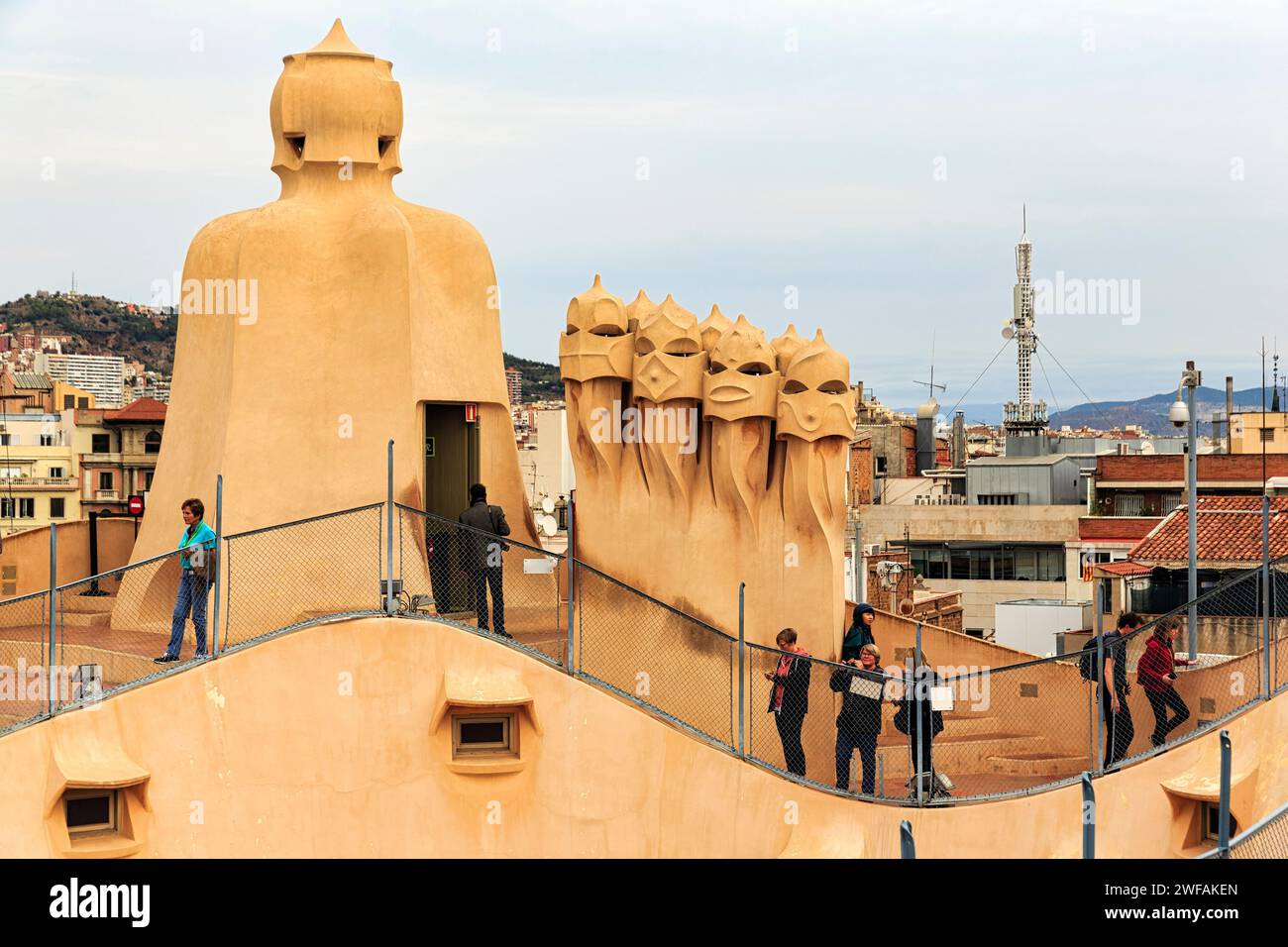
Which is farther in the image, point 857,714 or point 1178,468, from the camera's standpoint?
point 1178,468

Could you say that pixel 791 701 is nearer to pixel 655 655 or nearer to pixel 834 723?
Result: pixel 834 723

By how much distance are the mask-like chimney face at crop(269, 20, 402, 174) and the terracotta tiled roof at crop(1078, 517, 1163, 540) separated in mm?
34767

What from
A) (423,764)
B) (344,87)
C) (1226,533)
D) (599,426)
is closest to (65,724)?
(423,764)

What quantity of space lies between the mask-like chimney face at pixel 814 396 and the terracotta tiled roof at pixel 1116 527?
32.6 m

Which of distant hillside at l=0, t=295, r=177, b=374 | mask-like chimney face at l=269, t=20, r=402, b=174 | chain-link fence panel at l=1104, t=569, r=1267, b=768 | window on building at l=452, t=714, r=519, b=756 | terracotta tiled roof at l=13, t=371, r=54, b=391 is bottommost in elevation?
window on building at l=452, t=714, r=519, b=756

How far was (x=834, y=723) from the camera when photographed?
21438 mm

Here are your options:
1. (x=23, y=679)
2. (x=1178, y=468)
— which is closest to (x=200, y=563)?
(x=23, y=679)

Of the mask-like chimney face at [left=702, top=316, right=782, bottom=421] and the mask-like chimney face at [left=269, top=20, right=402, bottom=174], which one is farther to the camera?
the mask-like chimney face at [left=269, top=20, right=402, bottom=174]

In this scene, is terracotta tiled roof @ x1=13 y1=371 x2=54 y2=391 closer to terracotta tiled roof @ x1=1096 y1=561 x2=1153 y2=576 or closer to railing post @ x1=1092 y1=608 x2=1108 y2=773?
Answer: terracotta tiled roof @ x1=1096 y1=561 x2=1153 y2=576

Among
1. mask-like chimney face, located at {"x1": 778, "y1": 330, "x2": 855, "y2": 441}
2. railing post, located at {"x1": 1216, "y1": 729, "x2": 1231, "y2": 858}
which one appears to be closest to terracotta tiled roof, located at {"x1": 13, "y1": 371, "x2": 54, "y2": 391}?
mask-like chimney face, located at {"x1": 778, "y1": 330, "x2": 855, "y2": 441}

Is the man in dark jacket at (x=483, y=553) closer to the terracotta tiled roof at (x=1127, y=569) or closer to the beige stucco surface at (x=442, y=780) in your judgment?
the beige stucco surface at (x=442, y=780)

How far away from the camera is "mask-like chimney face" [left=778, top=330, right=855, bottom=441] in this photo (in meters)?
23.5

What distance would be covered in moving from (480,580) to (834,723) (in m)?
4.54
